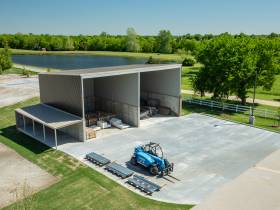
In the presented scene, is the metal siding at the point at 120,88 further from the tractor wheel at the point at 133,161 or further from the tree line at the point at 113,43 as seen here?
the tree line at the point at 113,43

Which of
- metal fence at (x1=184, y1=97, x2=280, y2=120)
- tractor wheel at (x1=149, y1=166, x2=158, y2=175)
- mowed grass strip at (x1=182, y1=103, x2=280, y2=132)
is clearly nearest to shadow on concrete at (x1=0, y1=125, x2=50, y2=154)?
tractor wheel at (x1=149, y1=166, x2=158, y2=175)

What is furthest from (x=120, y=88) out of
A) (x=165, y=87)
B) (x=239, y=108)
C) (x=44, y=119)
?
(x=239, y=108)

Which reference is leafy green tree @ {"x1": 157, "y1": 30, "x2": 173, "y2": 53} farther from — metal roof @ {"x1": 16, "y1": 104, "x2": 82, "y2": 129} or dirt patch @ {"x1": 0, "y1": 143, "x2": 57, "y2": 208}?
dirt patch @ {"x1": 0, "y1": 143, "x2": 57, "y2": 208}

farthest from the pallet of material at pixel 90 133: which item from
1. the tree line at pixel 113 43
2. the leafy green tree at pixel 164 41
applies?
the leafy green tree at pixel 164 41

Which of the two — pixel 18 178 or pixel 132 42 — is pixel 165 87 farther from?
pixel 132 42

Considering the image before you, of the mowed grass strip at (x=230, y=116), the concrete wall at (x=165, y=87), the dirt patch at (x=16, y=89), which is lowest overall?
the mowed grass strip at (x=230, y=116)

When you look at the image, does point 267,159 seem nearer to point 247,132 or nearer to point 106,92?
point 247,132
